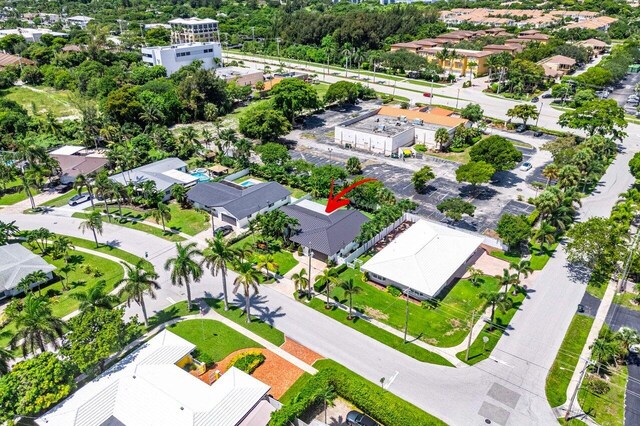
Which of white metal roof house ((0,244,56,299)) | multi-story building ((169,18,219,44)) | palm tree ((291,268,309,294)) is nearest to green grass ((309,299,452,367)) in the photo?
palm tree ((291,268,309,294))

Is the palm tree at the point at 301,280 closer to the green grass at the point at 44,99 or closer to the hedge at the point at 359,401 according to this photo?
the hedge at the point at 359,401

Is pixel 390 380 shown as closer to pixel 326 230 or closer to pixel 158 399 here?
pixel 158 399

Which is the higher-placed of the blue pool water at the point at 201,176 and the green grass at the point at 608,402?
the blue pool water at the point at 201,176

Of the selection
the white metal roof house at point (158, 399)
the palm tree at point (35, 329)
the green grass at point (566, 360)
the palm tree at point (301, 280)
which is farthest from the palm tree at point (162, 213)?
the green grass at point (566, 360)

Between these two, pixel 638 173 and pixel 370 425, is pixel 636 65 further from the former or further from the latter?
pixel 370 425

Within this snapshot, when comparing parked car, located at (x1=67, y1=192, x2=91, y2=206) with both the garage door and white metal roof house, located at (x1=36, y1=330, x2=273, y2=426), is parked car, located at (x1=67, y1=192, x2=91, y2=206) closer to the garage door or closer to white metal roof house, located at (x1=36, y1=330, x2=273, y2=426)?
the garage door

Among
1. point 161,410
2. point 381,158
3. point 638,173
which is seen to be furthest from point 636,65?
point 161,410

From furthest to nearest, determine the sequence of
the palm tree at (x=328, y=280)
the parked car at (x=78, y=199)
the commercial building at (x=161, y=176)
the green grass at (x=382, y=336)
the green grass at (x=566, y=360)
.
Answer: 1. the commercial building at (x=161, y=176)
2. the parked car at (x=78, y=199)
3. the palm tree at (x=328, y=280)
4. the green grass at (x=382, y=336)
5. the green grass at (x=566, y=360)
